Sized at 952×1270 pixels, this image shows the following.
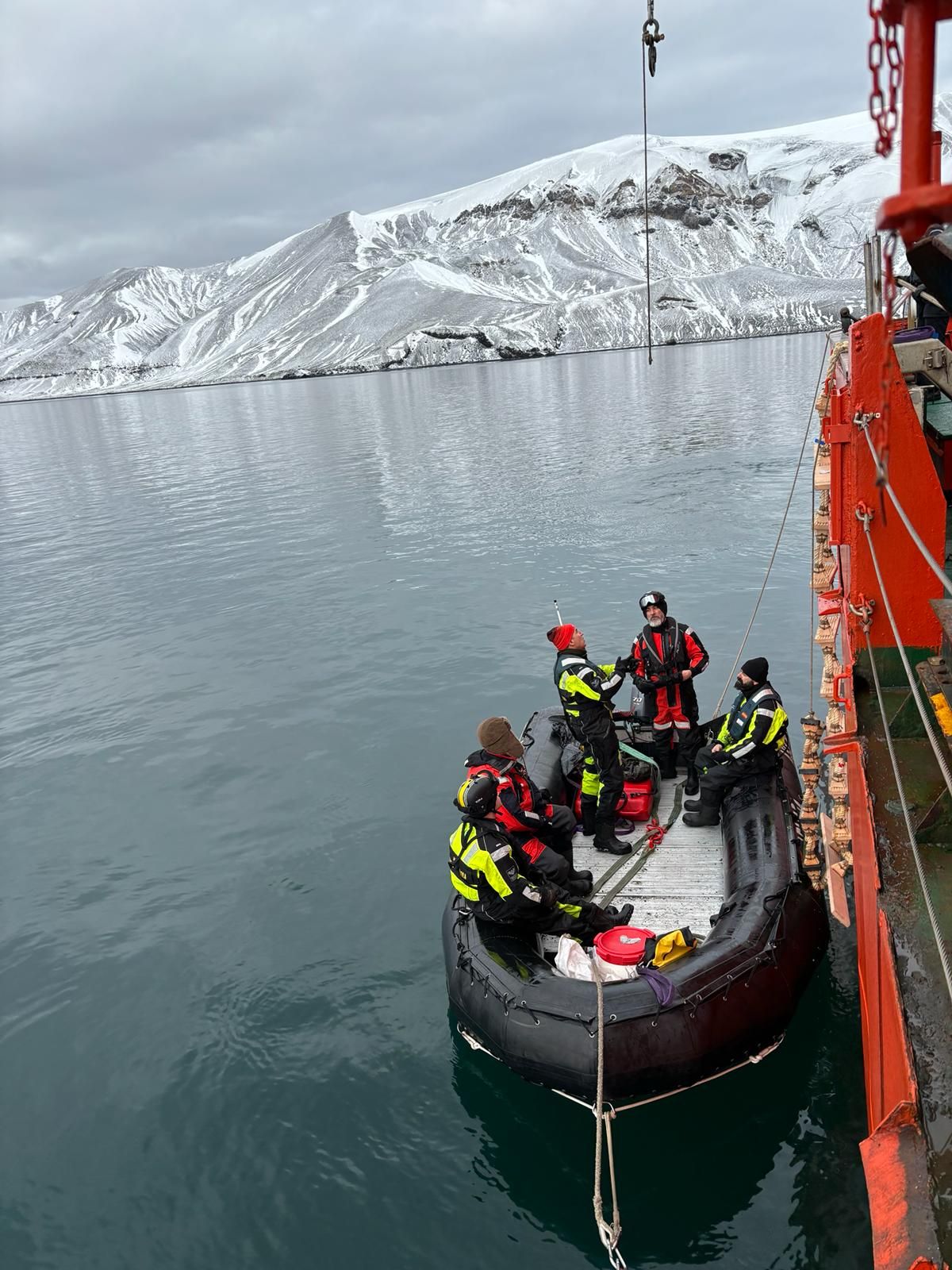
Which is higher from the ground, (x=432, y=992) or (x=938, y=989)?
(x=938, y=989)

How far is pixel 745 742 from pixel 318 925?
4187 millimetres

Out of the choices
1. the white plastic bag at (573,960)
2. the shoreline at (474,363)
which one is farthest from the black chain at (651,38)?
the shoreline at (474,363)

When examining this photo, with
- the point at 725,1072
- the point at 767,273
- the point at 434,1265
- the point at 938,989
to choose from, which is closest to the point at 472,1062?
the point at 434,1265

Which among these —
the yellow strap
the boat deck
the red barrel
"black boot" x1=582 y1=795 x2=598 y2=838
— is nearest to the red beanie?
"black boot" x1=582 y1=795 x2=598 y2=838

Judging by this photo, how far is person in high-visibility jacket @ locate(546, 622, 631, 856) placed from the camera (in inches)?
287

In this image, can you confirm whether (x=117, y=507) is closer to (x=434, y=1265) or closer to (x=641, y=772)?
(x=641, y=772)

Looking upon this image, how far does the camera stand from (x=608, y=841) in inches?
294

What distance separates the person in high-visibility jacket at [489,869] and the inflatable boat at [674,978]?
10.4 inches

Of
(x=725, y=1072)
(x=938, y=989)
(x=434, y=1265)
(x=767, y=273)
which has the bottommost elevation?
(x=434, y=1265)

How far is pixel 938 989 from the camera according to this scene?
3791 mm

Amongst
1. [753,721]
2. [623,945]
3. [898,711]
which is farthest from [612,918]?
[898,711]

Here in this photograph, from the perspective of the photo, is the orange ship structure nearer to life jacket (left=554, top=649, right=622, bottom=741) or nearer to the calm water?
the calm water

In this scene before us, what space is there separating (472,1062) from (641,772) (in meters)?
3.02

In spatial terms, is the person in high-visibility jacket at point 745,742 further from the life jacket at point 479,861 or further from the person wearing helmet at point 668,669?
the life jacket at point 479,861
